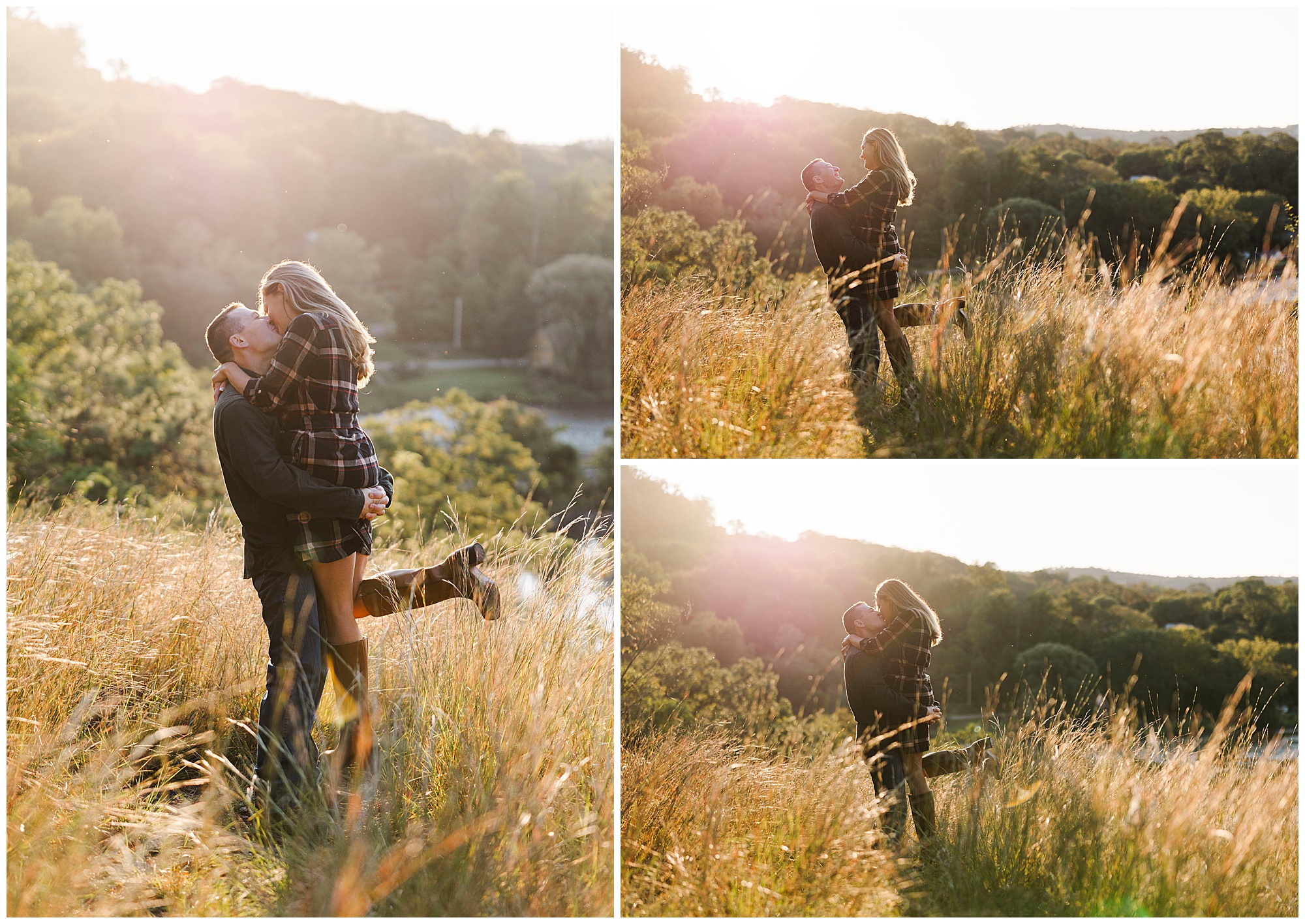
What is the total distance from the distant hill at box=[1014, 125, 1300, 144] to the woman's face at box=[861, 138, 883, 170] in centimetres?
265

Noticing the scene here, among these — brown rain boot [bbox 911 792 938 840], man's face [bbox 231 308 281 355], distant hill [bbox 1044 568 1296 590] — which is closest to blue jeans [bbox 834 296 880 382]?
brown rain boot [bbox 911 792 938 840]

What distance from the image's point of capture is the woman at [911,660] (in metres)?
2.71

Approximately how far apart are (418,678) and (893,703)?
170cm

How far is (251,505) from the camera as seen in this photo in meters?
2.33

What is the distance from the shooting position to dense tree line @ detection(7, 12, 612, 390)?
2084 centimetres

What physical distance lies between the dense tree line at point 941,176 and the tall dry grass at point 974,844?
2060 mm

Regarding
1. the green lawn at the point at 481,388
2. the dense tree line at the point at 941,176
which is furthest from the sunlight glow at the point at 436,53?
the green lawn at the point at 481,388

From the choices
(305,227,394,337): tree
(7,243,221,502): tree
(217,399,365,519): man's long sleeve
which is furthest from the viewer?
(305,227,394,337): tree

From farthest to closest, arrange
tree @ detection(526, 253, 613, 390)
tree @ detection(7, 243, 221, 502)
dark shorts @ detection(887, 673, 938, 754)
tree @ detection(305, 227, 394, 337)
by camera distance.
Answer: tree @ detection(526, 253, 613, 390) < tree @ detection(305, 227, 394, 337) < tree @ detection(7, 243, 221, 502) < dark shorts @ detection(887, 673, 938, 754)

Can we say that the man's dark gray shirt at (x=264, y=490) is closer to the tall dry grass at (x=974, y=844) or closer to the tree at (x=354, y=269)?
the tall dry grass at (x=974, y=844)

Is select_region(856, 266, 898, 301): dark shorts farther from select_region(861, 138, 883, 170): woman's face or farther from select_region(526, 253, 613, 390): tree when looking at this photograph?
select_region(526, 253, 613, 390): tree

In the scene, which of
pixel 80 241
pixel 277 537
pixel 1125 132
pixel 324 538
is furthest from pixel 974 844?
pixel 80 241

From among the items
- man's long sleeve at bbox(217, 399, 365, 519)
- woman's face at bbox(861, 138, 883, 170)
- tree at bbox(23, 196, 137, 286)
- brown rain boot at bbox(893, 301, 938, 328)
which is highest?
tree at bbox(23, 196, 137, 286)

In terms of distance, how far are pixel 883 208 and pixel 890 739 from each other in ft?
6.33
